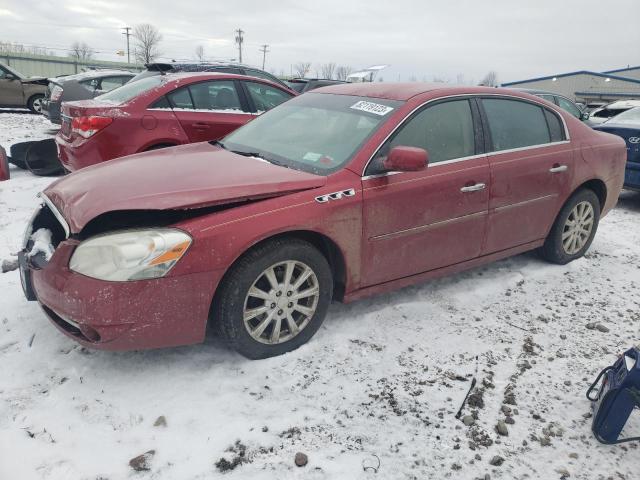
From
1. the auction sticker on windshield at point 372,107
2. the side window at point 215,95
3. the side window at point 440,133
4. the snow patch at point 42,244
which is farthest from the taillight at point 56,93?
the side window at point 440,133

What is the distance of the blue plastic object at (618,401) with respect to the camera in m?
2.25

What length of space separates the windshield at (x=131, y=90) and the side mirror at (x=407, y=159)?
3718 mm

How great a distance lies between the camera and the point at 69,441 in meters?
2.19

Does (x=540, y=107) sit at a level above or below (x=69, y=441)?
above

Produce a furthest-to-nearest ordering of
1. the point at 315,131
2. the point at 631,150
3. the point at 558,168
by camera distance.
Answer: the point at 631,150, the point at 558,168, the point at 315,131

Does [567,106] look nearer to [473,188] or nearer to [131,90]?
[473,188]

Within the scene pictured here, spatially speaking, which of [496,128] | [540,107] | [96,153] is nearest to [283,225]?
[496,128]

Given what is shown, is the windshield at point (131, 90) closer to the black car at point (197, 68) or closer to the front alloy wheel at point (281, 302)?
the black car at point (197, 68)

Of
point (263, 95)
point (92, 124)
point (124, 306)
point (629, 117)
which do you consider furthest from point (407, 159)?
point (629, 117)

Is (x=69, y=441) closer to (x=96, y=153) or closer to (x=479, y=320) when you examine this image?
(x=479, y=320)

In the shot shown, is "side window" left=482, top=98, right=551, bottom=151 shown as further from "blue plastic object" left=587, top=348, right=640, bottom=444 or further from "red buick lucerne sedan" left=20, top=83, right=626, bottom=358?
"blue plastic object" left=587, top=348, right=640, bottom=444

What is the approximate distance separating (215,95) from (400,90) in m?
3.10

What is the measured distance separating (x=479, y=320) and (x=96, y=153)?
418cm

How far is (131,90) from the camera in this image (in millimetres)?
5777
